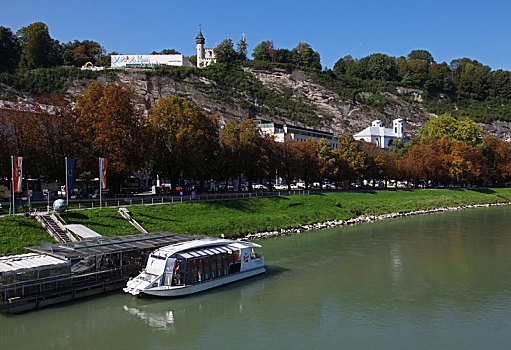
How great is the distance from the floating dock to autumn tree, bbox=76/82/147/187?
1859 centimetres

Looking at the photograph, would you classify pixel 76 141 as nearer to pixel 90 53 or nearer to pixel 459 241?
pixel 459 241

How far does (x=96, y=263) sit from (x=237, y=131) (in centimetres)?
4528

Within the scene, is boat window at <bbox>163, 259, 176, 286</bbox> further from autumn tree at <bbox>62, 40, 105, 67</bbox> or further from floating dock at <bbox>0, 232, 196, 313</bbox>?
autumn tree at <bbox>62, 40, 105, 67</bbox>

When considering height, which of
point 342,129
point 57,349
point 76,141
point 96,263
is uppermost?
point 342,129

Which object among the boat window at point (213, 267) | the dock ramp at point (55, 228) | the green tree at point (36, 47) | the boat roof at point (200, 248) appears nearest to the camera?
the boat roof at point (200, 248)

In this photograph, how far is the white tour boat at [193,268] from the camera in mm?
26125

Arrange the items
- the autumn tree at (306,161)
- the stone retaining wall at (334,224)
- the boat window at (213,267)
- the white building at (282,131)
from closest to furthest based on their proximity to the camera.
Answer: the boat window at (213,267) → the stone retaining wall at (334,224) → the autumn tree at (306,161) → the white building at (282,131)

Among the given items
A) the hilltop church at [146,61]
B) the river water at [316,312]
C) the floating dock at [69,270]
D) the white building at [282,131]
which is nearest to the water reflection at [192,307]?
the river water at [316,312]

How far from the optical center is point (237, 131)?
70.2m

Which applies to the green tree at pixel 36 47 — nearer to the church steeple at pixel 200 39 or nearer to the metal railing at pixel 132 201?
the church steeple at pixel 200 39

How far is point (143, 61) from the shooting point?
159m

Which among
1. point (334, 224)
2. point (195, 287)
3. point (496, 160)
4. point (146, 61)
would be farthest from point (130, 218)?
point (146, 61)

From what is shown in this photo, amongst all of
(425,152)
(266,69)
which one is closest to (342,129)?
(266,69)

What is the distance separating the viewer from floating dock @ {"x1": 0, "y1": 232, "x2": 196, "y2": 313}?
76.6ft
